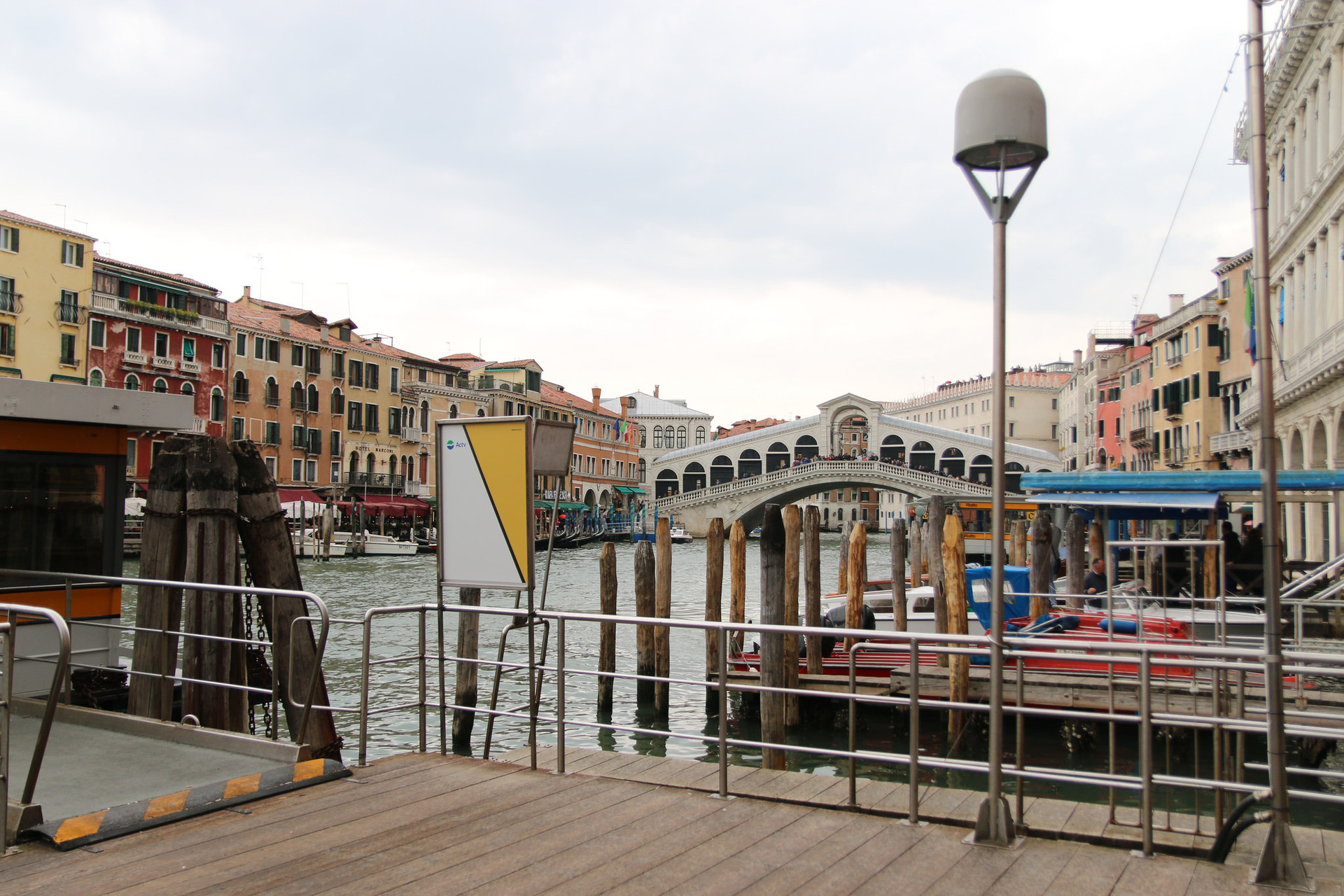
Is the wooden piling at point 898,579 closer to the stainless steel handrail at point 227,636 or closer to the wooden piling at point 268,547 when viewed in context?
the wooden piling at point 268,547

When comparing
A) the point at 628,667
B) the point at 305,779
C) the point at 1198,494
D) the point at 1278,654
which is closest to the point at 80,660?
the point at 305,779

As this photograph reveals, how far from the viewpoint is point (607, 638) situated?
10.2m

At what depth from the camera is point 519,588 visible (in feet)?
17.0

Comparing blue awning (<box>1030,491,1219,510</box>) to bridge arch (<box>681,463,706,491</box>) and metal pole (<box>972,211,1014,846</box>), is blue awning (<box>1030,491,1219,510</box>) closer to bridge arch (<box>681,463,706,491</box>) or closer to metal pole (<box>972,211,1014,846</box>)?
metal pole (<box>972,211,1014,846</box>)

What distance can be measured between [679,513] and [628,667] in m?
40.0

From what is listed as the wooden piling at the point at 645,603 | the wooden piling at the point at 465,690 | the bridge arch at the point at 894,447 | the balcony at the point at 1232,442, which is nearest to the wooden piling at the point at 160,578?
the wooden piling at the point at 465,690

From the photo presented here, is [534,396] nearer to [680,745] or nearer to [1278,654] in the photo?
[680,745]

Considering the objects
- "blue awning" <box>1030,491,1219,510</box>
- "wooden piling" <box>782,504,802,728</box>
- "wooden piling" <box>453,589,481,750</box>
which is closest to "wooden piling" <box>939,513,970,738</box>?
"wooden piling" <box>782,504,802,728</box>

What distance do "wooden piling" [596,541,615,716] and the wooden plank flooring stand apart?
5.14 m

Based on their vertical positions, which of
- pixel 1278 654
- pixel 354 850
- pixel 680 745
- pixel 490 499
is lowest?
pixel 680 745

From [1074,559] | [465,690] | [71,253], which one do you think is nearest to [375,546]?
[71,253]

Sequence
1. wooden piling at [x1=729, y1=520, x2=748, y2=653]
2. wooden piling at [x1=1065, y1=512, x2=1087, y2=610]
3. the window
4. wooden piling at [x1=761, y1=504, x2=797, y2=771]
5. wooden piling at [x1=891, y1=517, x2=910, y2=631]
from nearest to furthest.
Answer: wooden piling at [x1=761, y1=504, x2=797, y2=771] → wooden piling at [x1=729, y1=520, x2=748, y2=653] → wooden piling at [x1=891, y1=517, x2=910, y2=631] → wooden piling at [x1=1065, y1=512, x2=1087, y2=610] → the window

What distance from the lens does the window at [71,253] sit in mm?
31688

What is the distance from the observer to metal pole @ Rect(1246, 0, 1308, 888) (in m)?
3.19
